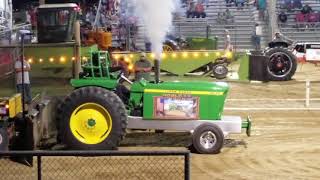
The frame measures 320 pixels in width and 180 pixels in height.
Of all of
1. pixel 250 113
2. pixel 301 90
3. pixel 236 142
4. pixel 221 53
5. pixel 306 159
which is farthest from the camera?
pixel 221 53

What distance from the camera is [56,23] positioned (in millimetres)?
20391

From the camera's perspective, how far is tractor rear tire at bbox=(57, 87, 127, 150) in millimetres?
10289

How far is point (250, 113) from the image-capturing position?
1547 centimetres

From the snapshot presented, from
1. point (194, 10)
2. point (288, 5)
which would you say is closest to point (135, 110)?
point (194, 10)

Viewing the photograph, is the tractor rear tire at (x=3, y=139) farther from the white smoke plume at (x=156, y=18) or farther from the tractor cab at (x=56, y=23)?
the tractor cab at (x=56, y=23)

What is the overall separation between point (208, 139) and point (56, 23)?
10.8 metres

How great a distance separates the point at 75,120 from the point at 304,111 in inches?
275

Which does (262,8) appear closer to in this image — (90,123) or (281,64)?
(281,64)

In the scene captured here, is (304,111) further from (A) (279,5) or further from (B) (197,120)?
(A) (279,5)

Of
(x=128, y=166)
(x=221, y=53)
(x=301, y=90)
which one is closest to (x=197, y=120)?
(x=128, y=166)

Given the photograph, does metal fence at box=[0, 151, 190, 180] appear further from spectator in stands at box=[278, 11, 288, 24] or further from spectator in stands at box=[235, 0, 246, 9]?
spectator in stands at box=[235, 0, 246, 9]

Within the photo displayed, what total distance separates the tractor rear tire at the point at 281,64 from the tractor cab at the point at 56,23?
6.66m

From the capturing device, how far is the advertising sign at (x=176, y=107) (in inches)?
426

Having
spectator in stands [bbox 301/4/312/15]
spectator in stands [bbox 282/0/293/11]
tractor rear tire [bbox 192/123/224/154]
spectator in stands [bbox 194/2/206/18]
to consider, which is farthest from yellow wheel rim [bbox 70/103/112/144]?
spectator in stands [bbox 282/0/293/11]
